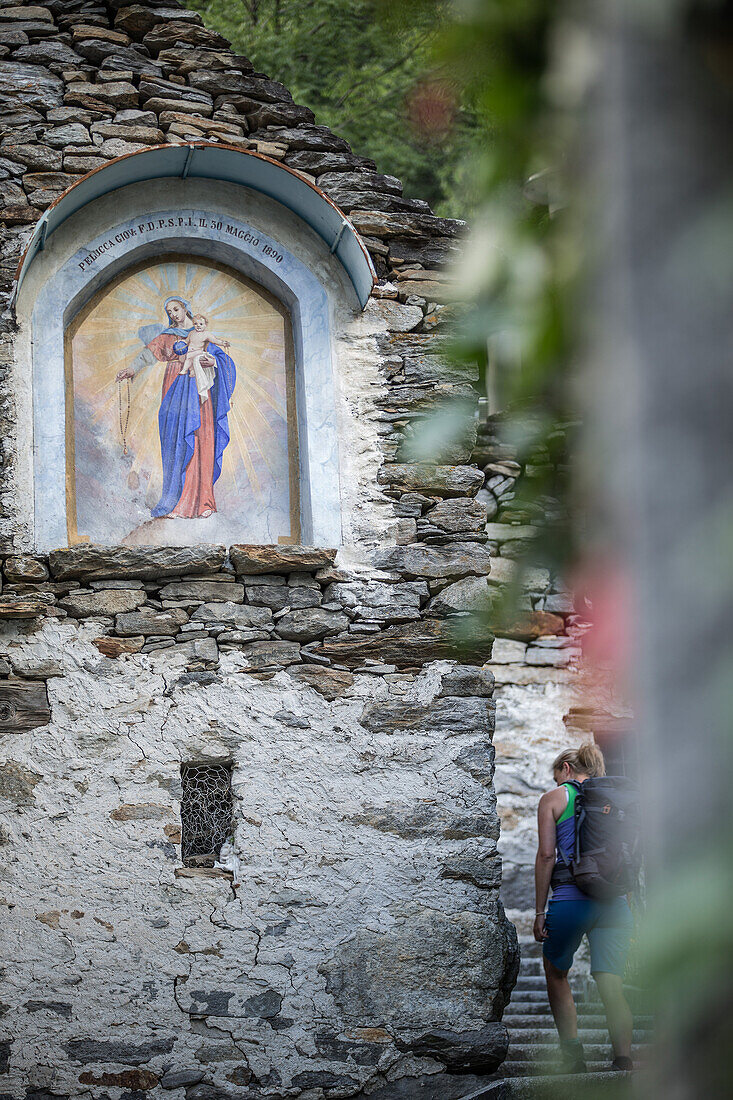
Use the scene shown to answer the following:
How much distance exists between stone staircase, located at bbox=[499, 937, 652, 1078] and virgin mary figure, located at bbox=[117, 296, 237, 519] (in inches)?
104

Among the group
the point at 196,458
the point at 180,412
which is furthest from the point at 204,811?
the point at 180,412

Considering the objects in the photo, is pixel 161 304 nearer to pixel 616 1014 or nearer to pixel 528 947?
pixel 616 1014

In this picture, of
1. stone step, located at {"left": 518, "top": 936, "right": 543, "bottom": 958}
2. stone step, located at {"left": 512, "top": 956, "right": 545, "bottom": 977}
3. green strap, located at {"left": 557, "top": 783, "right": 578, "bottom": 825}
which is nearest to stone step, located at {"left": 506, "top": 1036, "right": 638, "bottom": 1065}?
green strap, located at {"left": 557, "top": 783, "right": 578, "bottom": 825}

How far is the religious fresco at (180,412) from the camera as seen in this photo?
4547mm

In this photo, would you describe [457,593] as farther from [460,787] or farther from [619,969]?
[619,969]

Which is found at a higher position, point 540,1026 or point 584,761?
point 584,761

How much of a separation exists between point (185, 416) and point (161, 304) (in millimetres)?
554

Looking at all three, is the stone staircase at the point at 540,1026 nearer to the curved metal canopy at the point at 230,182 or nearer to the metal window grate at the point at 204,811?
the metal window grate at the point at 204,811

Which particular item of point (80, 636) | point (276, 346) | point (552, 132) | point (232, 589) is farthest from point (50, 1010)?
point (552, 132)

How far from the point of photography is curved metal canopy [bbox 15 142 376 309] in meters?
4.44

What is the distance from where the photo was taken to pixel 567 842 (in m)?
4.46

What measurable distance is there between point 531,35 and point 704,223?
1.42 ft

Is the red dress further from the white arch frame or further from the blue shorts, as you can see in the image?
the blue shorts

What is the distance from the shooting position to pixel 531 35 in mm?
929
